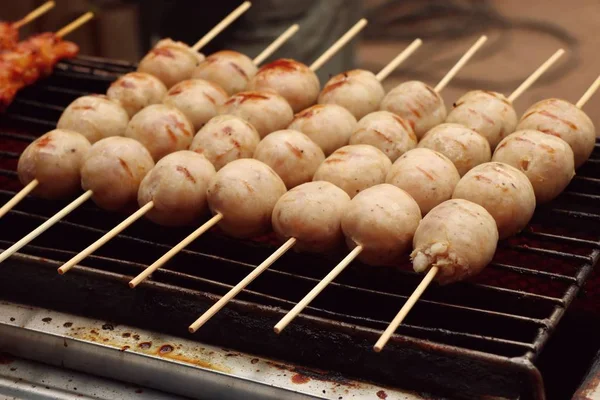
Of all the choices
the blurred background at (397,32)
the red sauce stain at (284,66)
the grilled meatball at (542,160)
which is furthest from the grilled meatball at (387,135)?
the blurred background at (397,32)

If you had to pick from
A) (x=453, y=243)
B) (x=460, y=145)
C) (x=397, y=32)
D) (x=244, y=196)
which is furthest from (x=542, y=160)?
(x=397, y=32)

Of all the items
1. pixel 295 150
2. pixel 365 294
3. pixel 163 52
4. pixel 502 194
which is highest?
pixel 163 52

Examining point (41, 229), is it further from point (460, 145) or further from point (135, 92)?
point (460, 145)

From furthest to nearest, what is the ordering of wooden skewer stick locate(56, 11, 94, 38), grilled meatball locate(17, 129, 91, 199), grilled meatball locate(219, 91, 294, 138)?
wooden skewer stick locate(56, 11, 94, 38) → grilled meatball locate(219, 91, 294, 138) → grilled meatball locate(17, 129, 91, 199)

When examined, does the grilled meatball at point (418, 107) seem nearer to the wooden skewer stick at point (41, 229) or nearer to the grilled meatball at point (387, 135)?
the grilled meatball at point (387, 135)

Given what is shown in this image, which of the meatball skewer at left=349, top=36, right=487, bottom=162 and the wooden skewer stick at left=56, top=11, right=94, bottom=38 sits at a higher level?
the wooden skewer stick at left=56, top=11, right=94, bottom=38

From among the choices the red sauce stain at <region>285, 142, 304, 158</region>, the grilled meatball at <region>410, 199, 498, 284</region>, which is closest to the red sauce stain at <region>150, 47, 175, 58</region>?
the red sauce stain at <region>285, 142, 304, 158</region>

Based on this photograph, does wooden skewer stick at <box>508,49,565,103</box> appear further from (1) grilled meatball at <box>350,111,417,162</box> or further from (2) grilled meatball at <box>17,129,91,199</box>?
(2) grilled meatball at <box>17,129,91,199</box>
